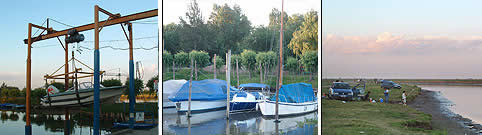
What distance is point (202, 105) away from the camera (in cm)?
291

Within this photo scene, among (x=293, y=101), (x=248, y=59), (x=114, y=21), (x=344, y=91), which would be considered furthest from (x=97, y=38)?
(x=344, y=91)

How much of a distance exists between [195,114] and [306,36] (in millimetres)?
1506

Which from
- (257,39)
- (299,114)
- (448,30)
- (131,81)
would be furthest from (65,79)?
(448,30)

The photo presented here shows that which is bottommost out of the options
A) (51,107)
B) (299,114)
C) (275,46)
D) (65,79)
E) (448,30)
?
(51,107)

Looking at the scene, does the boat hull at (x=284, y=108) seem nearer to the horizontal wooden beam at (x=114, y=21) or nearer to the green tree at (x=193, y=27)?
the green tree at (x=193, y=27)

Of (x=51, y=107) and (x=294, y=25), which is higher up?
(x=294, y=25)

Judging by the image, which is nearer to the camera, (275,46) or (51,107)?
(275,46)

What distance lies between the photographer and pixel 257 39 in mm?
2697

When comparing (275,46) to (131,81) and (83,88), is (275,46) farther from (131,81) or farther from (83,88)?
(83,88)

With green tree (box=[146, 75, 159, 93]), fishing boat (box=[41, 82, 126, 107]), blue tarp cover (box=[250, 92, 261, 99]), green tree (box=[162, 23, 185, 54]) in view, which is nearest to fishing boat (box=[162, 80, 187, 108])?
green tree (box=[162, 23, 185, 54])

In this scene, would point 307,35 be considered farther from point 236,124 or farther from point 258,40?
point 236,124

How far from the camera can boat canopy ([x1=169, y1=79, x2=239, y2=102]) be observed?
2.76 m

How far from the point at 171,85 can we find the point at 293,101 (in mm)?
1315

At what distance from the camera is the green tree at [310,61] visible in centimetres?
259
